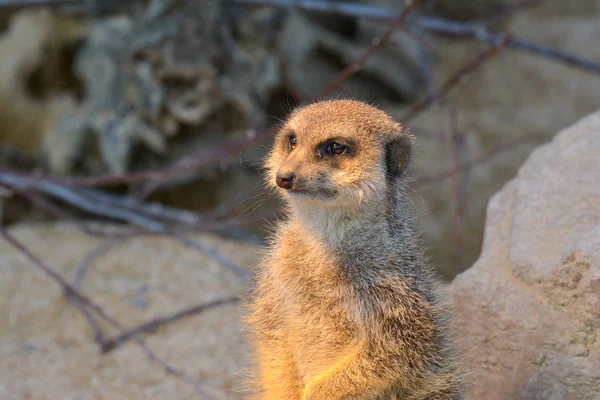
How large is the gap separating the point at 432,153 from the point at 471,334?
9.82 feet

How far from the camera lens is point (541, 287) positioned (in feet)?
7.00

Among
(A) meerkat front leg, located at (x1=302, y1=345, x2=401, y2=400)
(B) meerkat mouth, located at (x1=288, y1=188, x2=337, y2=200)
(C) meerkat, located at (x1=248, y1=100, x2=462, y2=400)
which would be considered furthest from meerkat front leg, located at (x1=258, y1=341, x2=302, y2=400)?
(B) meerkat mouth, located at (x1=288, y1=188, x2=337, y2=200)

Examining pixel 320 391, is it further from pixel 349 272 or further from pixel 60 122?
pixel 60 122

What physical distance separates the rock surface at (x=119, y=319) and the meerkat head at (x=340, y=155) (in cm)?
89

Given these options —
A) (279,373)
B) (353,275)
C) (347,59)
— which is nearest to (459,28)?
(347,59)

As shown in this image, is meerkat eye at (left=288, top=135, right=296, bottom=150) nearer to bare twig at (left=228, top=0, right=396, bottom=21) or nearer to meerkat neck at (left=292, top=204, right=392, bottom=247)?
meerkat neck at (left=292, top=204, right=392, bottom=247)

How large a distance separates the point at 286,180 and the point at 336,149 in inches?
7.1

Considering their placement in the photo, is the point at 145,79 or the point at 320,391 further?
the point at 145,79

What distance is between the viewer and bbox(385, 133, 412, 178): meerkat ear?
200 centimetres

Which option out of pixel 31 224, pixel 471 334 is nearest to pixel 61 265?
pixel 31 224

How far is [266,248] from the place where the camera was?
2250 millimetres

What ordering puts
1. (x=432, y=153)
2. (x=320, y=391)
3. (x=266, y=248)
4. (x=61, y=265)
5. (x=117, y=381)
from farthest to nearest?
(x=432, y=153)
(x=61, y=265)
(x=117, y=381)
(x=266, y=248)
(x=320, y=391)

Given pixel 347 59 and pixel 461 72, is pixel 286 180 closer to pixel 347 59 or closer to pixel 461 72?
pixel 461 72

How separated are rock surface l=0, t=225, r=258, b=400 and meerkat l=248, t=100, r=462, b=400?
64cm
